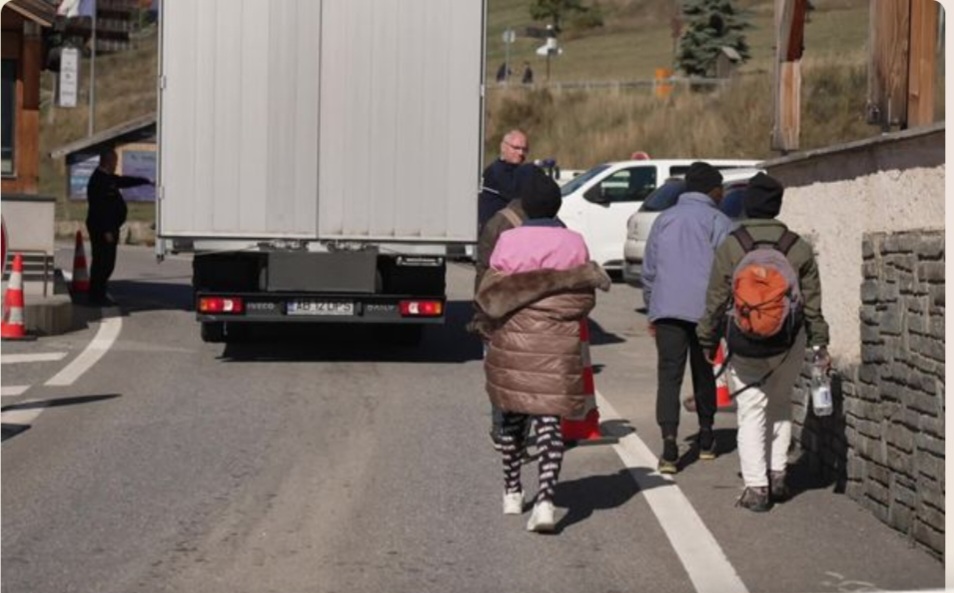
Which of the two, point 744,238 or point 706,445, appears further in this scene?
point 706,445

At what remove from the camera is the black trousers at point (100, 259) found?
21.2 metres

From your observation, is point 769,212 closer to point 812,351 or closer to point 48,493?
point 812,351

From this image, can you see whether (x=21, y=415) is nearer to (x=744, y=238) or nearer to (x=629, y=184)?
(x=744, y=238)

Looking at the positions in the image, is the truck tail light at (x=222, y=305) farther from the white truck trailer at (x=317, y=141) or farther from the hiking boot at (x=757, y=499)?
the hiking boot at (x=757, y=499)

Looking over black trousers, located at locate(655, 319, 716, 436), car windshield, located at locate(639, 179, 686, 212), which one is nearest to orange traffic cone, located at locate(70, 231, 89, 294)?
car windshield, located at locate(639, 179, 686, 212)

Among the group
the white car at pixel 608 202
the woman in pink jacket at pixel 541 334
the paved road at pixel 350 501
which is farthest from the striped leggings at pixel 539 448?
the white car at pixel 608 202

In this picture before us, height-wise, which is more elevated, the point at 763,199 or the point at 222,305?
the point at 763,199

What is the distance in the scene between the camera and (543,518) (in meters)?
8.90

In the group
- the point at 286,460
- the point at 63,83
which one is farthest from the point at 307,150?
the point at 63,83

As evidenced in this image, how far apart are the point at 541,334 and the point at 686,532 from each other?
118cm

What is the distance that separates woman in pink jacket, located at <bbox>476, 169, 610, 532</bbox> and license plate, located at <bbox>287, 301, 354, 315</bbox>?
23.3ft

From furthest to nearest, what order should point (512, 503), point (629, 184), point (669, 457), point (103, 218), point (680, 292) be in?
1. point (629, 184)
2. point (103, 218)
3. point (680, 292)
4. point (669, 457)
5. point (512, 503)

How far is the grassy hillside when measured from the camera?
4931 cm

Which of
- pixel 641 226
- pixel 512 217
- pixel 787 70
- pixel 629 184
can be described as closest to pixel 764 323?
pixel 512 217
